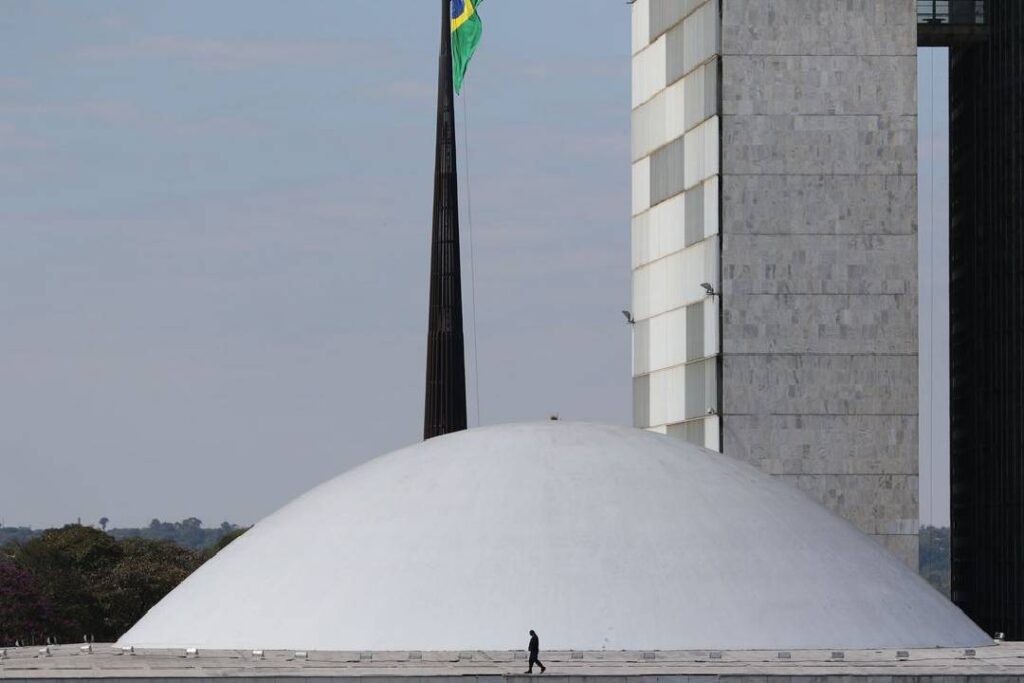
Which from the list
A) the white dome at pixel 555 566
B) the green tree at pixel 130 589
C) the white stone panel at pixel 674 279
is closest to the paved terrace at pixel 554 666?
the white dome at pixel 555 566

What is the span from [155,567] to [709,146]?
4773 cm

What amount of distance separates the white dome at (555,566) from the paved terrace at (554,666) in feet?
5.05

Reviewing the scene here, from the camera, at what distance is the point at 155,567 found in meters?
129

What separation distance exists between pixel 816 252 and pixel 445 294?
18.2 m

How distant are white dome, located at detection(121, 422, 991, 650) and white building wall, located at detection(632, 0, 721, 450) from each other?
106 feet

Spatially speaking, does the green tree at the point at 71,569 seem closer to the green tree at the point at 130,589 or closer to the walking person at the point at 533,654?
the green tree at the point at 130,589

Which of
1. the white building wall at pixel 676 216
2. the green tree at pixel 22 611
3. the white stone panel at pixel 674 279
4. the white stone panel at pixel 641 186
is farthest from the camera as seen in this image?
the green tree at pixel 22 611

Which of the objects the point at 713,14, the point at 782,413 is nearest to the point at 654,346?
the point at 782,413

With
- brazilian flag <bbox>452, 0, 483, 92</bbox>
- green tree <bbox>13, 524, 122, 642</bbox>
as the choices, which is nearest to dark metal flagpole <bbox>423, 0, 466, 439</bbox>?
brazilian flag <bbox>452, 0, 483, 92</bbox>

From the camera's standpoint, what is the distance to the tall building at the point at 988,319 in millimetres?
105438

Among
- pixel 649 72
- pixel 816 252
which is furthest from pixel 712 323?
pixel 649 72

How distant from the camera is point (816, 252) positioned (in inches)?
3989

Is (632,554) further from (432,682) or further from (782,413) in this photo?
(782,413)

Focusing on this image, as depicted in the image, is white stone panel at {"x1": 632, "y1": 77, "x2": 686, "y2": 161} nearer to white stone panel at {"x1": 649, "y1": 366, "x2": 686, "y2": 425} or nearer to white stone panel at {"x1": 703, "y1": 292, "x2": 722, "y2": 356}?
white stone panel at {"x1": 703, "y1": 292, "x2": 722, "y2": 356}
